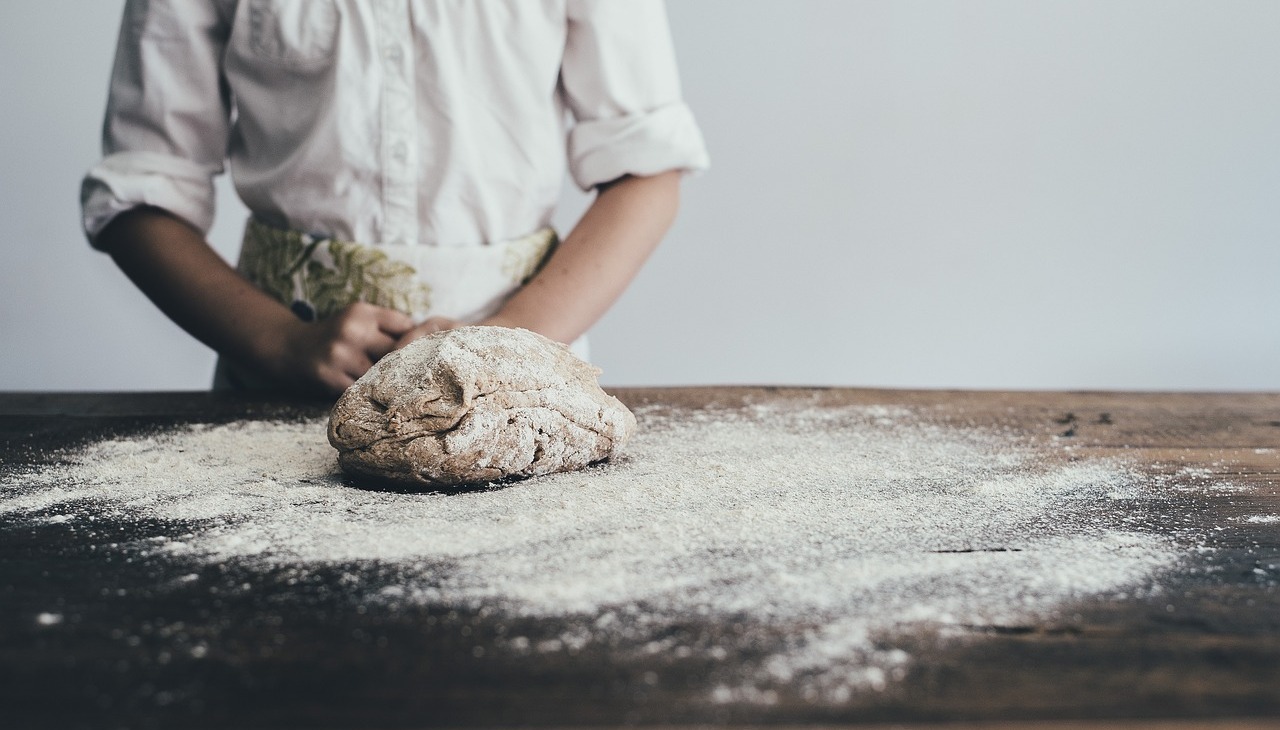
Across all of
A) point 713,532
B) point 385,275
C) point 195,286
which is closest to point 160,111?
point 195,286

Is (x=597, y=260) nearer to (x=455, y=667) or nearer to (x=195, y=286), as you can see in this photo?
(x=195, y=286)

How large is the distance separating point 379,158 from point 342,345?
28 cm

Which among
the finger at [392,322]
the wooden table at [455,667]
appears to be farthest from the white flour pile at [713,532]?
the finger at [392,322]

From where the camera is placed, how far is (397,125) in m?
1.26

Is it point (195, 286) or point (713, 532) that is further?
point (195, 286)

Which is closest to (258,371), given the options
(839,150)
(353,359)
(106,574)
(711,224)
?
(353,359)

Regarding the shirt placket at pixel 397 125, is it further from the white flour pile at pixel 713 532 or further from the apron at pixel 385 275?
the white flour pile at pixel 713 532

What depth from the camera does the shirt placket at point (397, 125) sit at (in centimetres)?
124

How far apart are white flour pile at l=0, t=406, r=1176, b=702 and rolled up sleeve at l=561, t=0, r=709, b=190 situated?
0.48 m

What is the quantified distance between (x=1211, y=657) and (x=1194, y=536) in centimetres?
23

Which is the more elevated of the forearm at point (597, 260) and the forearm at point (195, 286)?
the forearm at point (597, 260)

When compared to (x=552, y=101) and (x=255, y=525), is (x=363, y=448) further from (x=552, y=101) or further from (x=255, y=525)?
(x=552, y=101)

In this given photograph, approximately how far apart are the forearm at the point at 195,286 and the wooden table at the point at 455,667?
53 centimetres

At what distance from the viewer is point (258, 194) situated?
1307 mm
